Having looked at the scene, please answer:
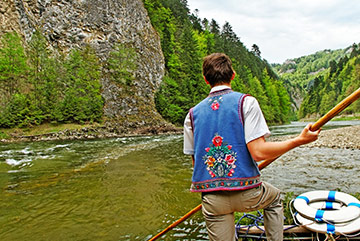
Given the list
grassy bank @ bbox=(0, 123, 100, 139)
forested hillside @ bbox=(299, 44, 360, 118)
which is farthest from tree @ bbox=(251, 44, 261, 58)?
grassy bank @ bbox=(0, 123, 100, 139)

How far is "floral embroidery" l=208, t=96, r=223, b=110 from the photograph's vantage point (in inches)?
81.0

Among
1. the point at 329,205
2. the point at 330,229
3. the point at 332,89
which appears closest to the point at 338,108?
the point at 330,229

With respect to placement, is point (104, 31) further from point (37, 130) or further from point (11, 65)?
point (37, 130)

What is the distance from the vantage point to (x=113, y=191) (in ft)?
21.5

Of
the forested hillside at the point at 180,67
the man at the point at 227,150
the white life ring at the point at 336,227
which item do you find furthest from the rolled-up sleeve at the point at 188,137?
the forested hillside at the point at 180,67

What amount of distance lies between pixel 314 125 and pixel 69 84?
93.2ft

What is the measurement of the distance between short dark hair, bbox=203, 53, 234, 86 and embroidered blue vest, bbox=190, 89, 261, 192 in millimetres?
135

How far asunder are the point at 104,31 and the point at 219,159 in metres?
34.9

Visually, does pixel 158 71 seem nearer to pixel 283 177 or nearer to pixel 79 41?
pixel 79 41

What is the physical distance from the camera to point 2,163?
10320 millimetres

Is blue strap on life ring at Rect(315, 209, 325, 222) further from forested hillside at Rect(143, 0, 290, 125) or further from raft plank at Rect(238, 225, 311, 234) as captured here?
→ forested hillside at Rect(143, 0, 290, 125)

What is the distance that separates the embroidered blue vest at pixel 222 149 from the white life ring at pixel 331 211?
1789mm

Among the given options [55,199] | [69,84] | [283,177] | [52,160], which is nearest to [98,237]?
[55,199]

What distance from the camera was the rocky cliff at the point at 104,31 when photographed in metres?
27.2
